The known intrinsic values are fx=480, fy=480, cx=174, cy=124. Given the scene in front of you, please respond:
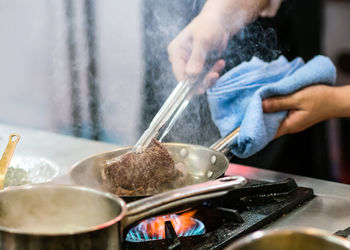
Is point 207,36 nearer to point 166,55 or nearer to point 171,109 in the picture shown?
point 171,109

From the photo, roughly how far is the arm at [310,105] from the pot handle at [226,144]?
5.2 inches

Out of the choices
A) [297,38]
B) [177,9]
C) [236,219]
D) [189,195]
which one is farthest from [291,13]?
[189,195]

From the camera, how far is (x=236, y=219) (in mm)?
1123

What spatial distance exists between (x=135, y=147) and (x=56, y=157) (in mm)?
489

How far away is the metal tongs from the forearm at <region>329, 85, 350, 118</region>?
438 millimetres

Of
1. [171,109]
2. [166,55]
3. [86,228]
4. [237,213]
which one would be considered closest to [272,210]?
[237,213]

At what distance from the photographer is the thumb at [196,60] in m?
1.56

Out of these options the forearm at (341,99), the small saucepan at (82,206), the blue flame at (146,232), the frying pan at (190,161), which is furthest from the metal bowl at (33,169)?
the forearm at (341,99)

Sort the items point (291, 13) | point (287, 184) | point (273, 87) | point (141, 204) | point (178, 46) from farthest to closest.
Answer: point (291, 13), point (178, 46), point (273, 87), point (287, 184), point (141, 204)

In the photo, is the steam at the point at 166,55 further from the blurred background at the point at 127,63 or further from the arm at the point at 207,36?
the arm at the point at 207,36

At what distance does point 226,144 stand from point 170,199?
0.69m

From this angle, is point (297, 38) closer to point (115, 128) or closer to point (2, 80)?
point (115, 128)

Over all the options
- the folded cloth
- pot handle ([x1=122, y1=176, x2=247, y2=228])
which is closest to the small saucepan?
pot handle ([x1=122, y1=176, x2=247, y2=228])

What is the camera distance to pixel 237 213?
1125 mm
